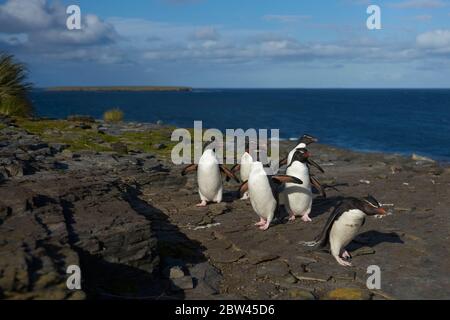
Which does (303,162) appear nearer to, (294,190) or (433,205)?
(294,190)

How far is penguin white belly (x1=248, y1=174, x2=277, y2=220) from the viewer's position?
9969 mm

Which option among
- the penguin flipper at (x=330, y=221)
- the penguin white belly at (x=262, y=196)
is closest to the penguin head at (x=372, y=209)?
the penguin flipper at (x=330, y=221)

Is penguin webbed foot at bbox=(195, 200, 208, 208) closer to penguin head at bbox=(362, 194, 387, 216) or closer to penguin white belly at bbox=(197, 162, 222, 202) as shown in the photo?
penguin white belly at bbox=(197, 162, 222, 202)

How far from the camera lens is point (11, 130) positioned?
1862 cm

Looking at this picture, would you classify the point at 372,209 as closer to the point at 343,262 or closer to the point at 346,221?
the point at 346,221

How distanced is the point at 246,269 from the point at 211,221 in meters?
2.74

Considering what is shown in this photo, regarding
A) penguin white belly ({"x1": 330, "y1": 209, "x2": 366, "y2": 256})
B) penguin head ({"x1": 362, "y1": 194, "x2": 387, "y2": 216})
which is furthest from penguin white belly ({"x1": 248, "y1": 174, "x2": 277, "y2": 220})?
penguin head ({"x1": 362, "y1": 194, "x2": 387, "y2": 216})

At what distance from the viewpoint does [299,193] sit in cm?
1045

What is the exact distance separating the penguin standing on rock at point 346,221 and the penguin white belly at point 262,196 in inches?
76.0

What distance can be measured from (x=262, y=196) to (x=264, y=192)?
0.09 meters

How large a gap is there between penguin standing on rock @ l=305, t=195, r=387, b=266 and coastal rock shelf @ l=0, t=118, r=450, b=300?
0.24 m

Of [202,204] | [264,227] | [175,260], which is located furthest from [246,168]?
[175,260]

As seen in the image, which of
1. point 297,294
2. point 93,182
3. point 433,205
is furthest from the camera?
point 433,205
